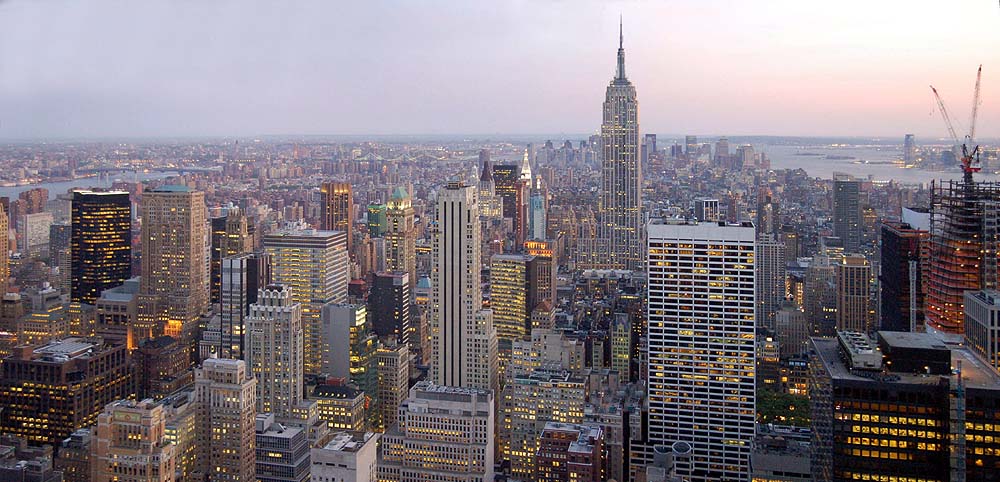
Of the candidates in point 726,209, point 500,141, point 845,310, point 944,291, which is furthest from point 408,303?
point 944,291

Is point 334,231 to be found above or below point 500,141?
below

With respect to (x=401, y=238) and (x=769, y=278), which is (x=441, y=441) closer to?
(x=769, y=278)

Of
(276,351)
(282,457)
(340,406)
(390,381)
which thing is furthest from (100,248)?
(282,457)

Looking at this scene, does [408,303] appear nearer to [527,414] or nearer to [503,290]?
[503,290]

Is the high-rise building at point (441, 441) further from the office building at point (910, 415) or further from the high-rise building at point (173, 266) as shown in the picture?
the high-rise building at point (173, 266)

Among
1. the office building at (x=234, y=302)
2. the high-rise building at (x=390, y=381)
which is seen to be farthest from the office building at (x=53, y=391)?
the high-rise building at (x=390, y=381)
